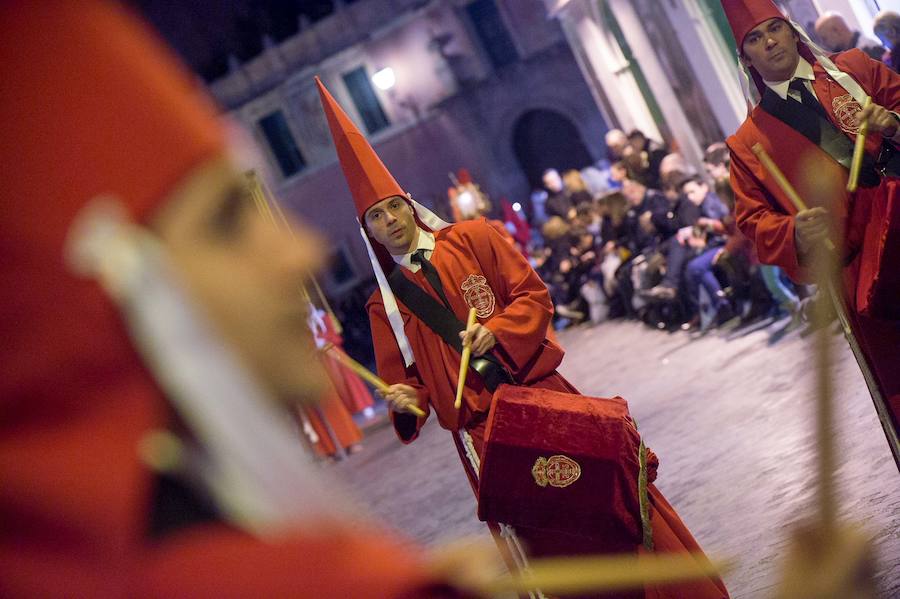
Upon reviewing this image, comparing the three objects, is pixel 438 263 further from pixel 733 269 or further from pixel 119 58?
pixel 733 269

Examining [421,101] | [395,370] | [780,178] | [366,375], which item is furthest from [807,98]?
[421,101]

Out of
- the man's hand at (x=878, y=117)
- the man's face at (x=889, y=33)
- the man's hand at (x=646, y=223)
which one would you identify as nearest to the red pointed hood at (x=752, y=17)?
the man's hand at (x=878, y=117)

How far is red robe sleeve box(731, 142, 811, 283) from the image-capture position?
384cm

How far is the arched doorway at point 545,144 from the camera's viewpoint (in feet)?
98.1

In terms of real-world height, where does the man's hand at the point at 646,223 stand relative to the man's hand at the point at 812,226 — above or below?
below

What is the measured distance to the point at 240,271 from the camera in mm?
1155

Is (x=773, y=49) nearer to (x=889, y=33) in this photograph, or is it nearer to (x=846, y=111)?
(x=846, y=111)

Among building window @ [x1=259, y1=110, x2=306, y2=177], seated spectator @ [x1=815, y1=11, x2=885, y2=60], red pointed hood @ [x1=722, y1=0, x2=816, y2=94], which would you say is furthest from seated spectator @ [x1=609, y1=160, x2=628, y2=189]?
building window @ [x1=259, y1=110, x2=306, y2=177]

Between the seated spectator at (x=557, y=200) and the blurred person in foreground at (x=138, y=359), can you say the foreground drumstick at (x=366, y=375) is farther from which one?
the seated spectator at (x=557, y=200)

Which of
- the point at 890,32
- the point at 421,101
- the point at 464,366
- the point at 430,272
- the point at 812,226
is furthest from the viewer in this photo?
the point at 421,101

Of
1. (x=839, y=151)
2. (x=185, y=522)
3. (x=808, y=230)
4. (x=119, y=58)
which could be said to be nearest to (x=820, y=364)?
(x=185, y=522)

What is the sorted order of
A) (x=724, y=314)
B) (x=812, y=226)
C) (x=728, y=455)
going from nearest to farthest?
(x=812, y=226), (x=728, y=455), (x=724, y=314)

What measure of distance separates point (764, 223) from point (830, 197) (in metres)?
0.27

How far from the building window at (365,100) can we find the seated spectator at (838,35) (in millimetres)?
26801
